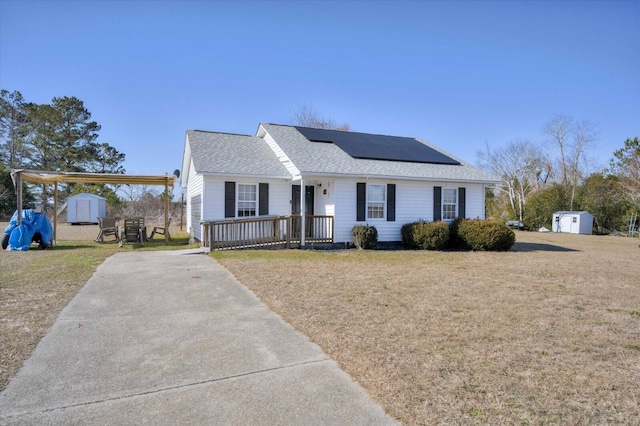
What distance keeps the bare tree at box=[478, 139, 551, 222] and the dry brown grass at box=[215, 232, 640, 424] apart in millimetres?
35617

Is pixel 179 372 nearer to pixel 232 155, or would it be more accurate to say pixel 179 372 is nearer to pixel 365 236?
pixel 365 236

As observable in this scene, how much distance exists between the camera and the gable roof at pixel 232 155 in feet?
45.9

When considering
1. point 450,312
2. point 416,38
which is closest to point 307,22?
point 416,38

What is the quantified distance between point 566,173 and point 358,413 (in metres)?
45.8

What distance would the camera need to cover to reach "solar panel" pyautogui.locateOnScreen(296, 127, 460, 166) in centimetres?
1666

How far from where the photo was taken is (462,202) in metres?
16.7

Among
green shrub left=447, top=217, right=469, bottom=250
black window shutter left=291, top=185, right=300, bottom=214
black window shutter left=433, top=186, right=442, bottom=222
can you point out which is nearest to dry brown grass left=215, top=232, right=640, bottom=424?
green shrub left=447, top=217, right=469, bottom=250

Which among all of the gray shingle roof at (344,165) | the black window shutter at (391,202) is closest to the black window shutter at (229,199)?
the gray shingle roof at (344,165)

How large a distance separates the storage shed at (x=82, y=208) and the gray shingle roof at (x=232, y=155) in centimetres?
1660

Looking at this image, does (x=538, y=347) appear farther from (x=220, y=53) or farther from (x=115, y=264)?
(x=220, y=53)

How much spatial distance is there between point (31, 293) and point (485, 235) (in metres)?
14.5

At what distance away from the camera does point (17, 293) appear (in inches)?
254

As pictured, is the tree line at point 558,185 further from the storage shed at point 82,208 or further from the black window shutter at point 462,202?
the storage shed at point 82,208

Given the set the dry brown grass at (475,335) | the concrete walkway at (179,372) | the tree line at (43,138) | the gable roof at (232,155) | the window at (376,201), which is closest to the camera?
the concrete walkway at (179,372)
